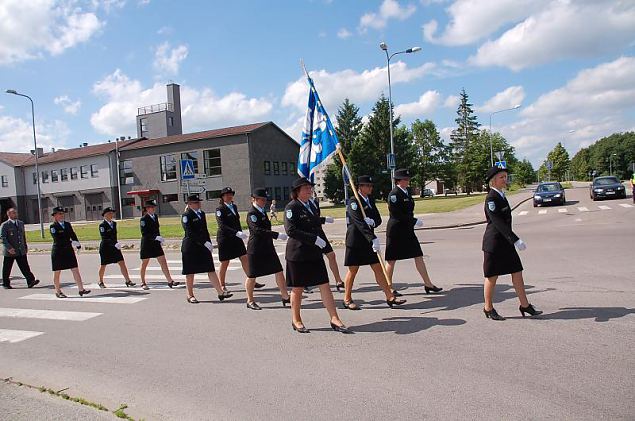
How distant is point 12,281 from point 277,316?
918 cm

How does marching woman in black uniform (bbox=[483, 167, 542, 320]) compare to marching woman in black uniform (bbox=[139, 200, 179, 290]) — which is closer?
marching woman in black uniform (bbox=[483, 167, 542, 320])

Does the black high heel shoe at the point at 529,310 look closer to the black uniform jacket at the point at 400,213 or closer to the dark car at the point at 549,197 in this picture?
the black uniform jacket at the point at 400,213

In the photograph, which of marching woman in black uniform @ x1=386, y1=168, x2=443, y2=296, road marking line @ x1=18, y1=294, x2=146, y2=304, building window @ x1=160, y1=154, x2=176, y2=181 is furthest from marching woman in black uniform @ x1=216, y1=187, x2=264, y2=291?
building window @ x1=160, y1=154, x2=176, y2=181

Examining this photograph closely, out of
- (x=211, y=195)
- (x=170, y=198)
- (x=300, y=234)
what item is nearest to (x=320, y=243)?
(x=300, y=234)

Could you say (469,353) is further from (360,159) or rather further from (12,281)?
(360,159)

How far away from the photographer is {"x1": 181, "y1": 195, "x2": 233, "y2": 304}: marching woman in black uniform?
8336 mm

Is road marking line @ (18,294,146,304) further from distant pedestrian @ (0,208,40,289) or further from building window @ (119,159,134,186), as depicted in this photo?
building window @ (119,159,134,186)

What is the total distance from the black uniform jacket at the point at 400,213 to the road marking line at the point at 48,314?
5.01 metres

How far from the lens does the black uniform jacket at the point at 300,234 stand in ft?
19.9

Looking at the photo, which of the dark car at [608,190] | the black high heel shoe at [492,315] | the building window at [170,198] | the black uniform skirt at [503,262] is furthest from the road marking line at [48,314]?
→ the building window at [170,198]

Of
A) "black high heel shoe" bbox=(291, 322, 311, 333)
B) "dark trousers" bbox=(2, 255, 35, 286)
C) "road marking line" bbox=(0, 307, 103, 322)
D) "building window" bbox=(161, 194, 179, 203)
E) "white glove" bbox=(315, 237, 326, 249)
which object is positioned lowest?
"road marking line" bbox=(0, 307, 103, 322)

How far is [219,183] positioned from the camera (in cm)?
4856

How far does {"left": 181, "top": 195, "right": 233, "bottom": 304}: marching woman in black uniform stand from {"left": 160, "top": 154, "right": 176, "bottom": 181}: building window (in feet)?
145

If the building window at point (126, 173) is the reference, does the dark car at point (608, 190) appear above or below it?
below
